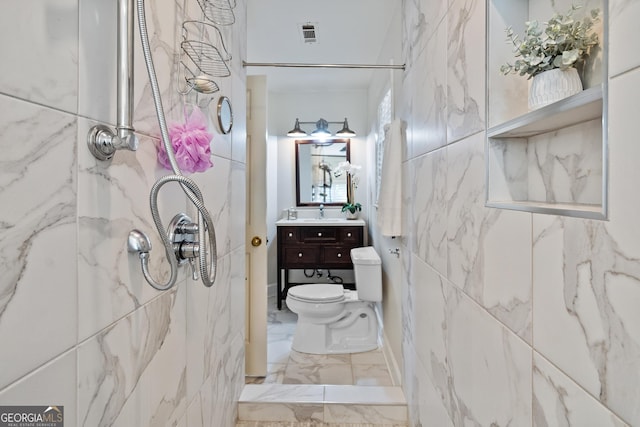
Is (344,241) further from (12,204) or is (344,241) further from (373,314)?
(12,204)

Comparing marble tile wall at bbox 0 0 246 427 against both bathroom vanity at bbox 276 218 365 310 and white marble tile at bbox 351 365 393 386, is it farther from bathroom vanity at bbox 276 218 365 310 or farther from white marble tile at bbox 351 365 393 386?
bathroom vanity at bbox 276 218 365 310

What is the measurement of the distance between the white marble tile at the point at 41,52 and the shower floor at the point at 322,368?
2177mm

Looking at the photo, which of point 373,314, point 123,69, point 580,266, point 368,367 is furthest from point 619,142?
point 373,314

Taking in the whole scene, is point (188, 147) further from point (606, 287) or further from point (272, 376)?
point (272, 376)

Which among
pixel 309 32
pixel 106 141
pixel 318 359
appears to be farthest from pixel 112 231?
pixel 309 32

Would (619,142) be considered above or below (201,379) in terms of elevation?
above

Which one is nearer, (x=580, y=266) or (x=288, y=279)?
(x=580, y=266)

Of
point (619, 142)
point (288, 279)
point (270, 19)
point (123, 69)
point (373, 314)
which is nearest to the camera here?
point (619, 142)

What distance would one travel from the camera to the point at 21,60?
0.53 m

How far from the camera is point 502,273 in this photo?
800 millimetres

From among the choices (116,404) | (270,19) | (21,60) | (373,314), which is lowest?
(373,314)

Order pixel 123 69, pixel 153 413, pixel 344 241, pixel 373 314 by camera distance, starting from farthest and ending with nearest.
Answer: pixel 344 241 < pixel 373 314 < pixel 153 413 < pixel 123 69

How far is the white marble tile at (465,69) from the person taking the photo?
911 mm

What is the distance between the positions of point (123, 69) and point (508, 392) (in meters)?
1.05
